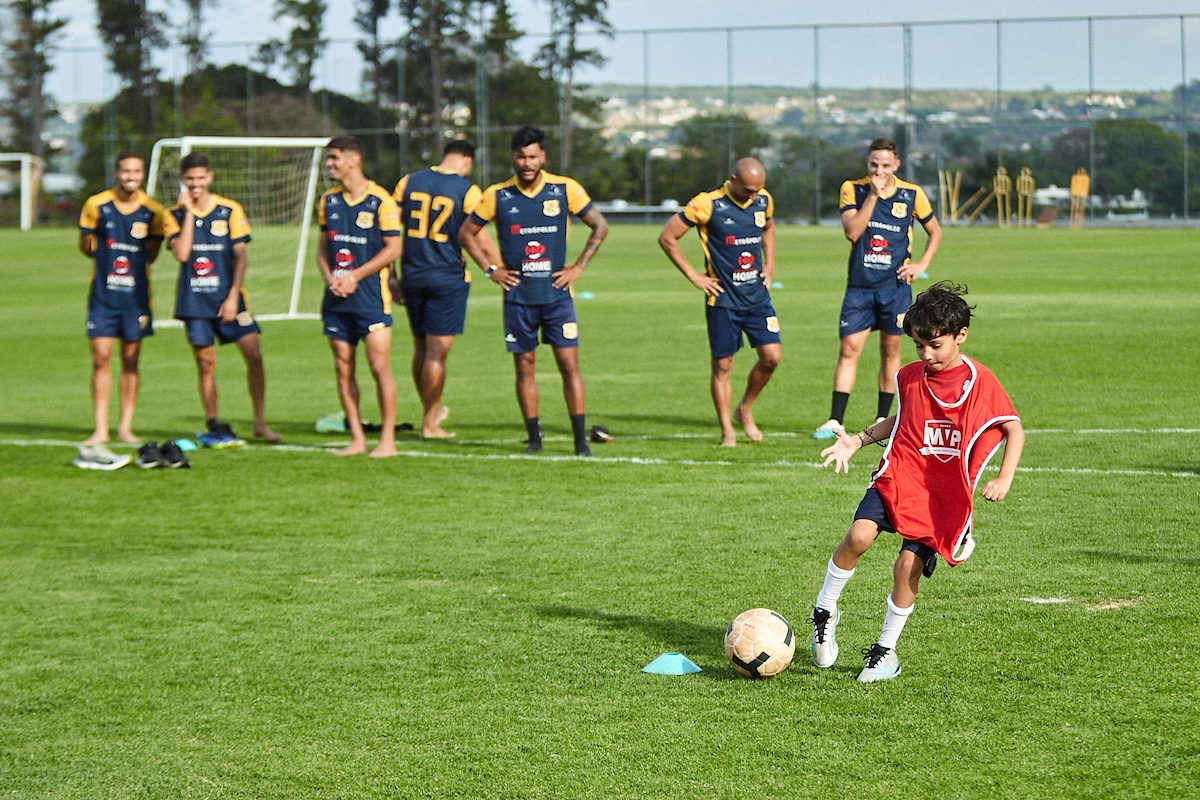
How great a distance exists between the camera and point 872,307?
437 inches

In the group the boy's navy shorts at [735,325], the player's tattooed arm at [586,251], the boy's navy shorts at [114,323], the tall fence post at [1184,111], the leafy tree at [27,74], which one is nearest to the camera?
the player's tattooed arm at [586,251]

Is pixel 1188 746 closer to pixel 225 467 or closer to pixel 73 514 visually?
pixel 73 514

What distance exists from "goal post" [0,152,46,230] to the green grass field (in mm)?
41714

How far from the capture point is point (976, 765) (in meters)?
4.52

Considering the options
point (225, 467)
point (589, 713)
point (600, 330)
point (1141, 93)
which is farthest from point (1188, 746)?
point (1141, 93)

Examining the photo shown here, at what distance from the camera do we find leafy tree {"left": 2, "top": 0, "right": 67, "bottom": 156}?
58.1 metres

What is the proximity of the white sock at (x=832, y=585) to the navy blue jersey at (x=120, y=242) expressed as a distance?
7.78 meters

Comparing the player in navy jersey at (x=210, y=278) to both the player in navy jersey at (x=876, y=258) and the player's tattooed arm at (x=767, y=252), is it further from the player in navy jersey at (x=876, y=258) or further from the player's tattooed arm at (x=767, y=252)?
the player in navy jersey at (x=876, y=258)

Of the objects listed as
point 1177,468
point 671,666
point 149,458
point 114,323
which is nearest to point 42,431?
point 114,323

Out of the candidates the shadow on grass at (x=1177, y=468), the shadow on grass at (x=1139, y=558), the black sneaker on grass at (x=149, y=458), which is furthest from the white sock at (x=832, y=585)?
the black sneaker on grass at (x=149, y=458)

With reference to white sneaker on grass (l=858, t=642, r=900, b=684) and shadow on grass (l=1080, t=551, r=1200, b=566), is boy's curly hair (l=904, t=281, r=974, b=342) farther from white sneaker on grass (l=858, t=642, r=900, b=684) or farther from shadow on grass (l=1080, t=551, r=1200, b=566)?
shadow on grass (l=1080, t=551, r=1200, b=566)

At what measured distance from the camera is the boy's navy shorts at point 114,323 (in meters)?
11.6

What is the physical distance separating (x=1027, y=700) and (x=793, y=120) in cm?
4623

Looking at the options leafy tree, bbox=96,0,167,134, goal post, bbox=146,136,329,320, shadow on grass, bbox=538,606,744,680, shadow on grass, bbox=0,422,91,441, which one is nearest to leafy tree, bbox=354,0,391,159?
leafy tree, bbox=96,0,167,134
